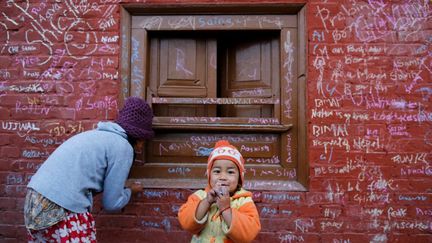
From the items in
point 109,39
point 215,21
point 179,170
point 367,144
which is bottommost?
point 179,170

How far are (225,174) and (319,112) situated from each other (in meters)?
1.24

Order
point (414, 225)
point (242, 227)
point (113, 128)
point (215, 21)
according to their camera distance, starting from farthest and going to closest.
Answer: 1. point (215, 21)
2. point (414, 225)
3. point (113, 128)
4. point (242, 227)

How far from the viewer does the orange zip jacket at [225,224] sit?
84.1 inches

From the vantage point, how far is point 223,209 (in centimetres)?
215

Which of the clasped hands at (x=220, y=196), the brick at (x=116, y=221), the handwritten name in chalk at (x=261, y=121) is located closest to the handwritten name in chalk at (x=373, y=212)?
the handwritten name in chalk at (x=261, y=121)

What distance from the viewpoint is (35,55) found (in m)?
3.25

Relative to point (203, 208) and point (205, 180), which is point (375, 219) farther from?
point (203, 208)

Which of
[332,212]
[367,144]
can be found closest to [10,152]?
[332,212]

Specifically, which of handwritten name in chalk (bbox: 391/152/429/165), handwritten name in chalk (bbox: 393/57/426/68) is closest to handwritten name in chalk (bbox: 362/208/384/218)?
handwritten name in chalk (bbox: 391/152/429/165)

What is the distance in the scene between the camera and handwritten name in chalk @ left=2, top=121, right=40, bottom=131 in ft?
10.6

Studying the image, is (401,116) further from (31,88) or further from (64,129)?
(31,88)


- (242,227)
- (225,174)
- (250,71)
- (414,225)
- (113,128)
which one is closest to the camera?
(242,227)

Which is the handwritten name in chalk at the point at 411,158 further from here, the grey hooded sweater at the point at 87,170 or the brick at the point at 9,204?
the brick at the point at 9,204

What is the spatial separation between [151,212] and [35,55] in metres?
1.69
